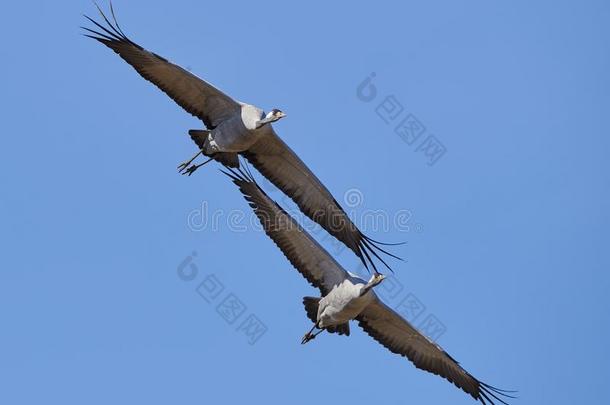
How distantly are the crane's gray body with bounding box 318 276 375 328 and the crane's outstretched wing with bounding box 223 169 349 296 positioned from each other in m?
0.25

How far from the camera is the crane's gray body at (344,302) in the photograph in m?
16.9

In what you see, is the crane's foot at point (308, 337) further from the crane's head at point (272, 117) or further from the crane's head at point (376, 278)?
the crane's head at point (272, 117)

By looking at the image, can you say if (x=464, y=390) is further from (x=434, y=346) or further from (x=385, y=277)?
(x=385, y=277)

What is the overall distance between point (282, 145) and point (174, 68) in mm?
2229

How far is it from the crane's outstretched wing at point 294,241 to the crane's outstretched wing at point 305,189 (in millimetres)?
632

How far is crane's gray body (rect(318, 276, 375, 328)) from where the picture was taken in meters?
16.9

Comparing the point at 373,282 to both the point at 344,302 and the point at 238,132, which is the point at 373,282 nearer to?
the point at 344,302

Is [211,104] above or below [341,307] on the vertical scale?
above

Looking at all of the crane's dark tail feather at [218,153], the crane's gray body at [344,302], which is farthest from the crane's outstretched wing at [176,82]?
the crane's gray body at [344,302]

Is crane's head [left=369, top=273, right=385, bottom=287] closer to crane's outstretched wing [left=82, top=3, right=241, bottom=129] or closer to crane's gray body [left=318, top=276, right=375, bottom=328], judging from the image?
crane's gray body [left=318, top=276, right=375, bottom=328]

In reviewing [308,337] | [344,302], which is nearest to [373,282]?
[344,302]

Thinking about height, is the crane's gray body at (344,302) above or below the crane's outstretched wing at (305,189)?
below

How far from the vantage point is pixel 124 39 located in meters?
17.6

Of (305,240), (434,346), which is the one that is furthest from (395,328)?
(305,240)
